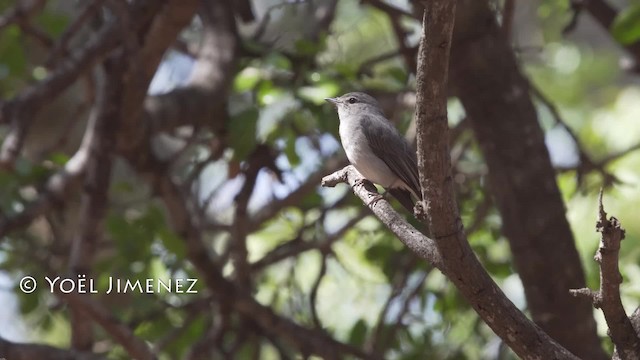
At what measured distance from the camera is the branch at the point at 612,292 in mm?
2416

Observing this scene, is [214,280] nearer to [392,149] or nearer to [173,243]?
[173,243]

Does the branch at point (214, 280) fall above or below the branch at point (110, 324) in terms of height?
above

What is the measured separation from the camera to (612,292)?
8.45 ft

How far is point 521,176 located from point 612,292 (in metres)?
2.37

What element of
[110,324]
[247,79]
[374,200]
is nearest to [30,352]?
[110,324]

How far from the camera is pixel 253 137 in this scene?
4.84 metres

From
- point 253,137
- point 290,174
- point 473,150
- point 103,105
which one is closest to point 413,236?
point 253,137

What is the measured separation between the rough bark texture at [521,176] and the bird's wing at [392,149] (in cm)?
49

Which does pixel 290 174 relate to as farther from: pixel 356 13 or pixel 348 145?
pixel 356 13

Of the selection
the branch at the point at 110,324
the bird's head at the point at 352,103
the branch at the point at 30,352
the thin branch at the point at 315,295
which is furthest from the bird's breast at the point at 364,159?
the branch at the point at 30,352

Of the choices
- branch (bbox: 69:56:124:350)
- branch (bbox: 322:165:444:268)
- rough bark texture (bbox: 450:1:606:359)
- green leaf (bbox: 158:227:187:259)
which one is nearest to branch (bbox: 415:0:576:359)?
branch (bbox: 322:165:444:268)

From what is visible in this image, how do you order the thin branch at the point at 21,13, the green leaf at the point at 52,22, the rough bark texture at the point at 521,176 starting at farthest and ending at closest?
the green leaf at the point at 52,22 → the thin branch at the point at 21,13 → the rough bark texture at the point at 521,176

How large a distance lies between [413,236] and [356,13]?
484 cm

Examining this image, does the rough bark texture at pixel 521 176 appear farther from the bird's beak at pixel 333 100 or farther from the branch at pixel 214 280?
the branch at pixel 214 280
